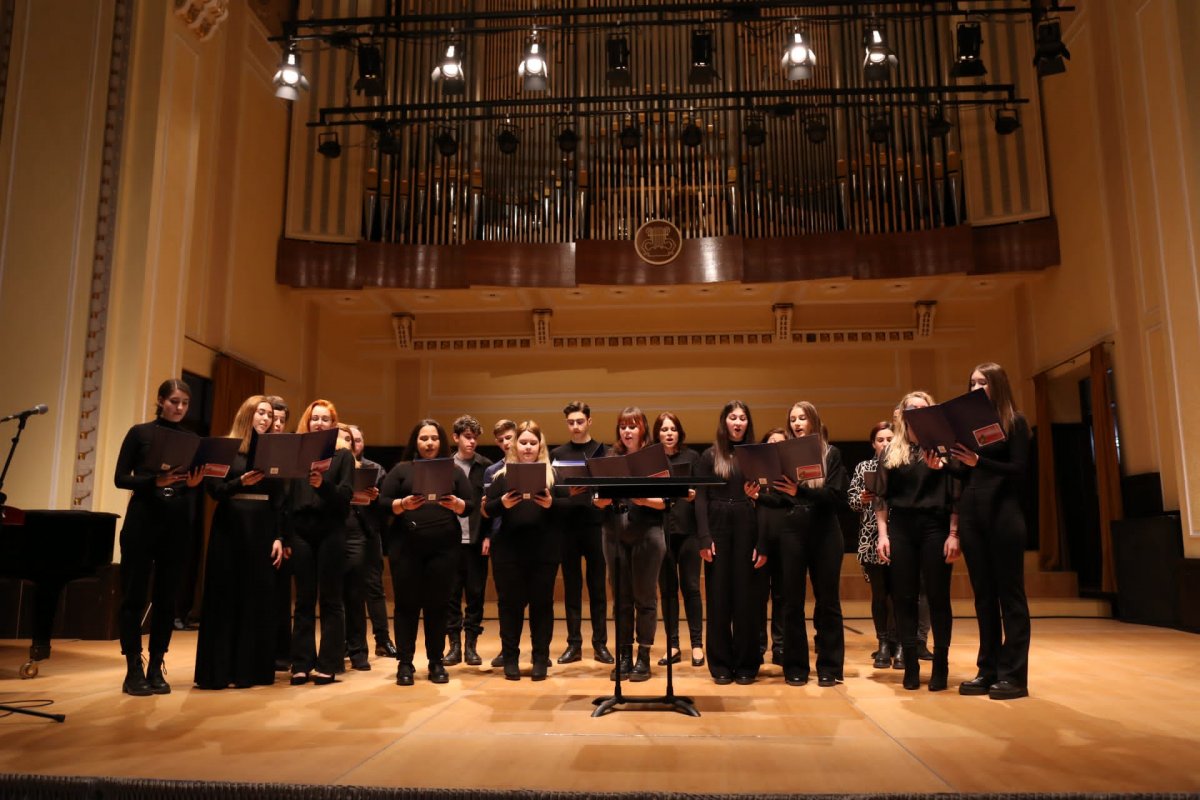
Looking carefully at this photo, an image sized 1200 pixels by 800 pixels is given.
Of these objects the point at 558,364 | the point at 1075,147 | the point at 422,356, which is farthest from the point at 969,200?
the point at 422,356

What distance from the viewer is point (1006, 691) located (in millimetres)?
3459

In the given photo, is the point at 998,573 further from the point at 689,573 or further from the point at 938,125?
A: the point at 938,125

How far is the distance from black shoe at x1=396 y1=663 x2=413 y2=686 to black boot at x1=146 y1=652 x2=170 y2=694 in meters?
0.92

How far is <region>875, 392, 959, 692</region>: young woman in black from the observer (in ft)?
12.3

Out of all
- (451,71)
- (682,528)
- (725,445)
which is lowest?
(682,528)

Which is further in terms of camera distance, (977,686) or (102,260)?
(102,260)

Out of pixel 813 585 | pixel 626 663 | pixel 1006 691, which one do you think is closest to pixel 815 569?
pixel 813 585

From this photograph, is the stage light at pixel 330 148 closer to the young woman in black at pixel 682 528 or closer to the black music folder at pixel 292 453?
the young woman in black at pixel 682 528

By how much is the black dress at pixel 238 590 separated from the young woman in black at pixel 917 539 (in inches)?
106

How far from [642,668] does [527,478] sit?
1.03 meters

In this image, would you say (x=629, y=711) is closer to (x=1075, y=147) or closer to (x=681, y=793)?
(x=681, y=793)

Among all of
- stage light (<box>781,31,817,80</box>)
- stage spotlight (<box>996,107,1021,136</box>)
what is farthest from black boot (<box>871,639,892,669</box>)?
stage spotlight (<box>996,107,1021,136</box>)

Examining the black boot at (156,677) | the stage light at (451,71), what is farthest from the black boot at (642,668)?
the stage light at (451,71)

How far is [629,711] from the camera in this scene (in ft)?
10.7
